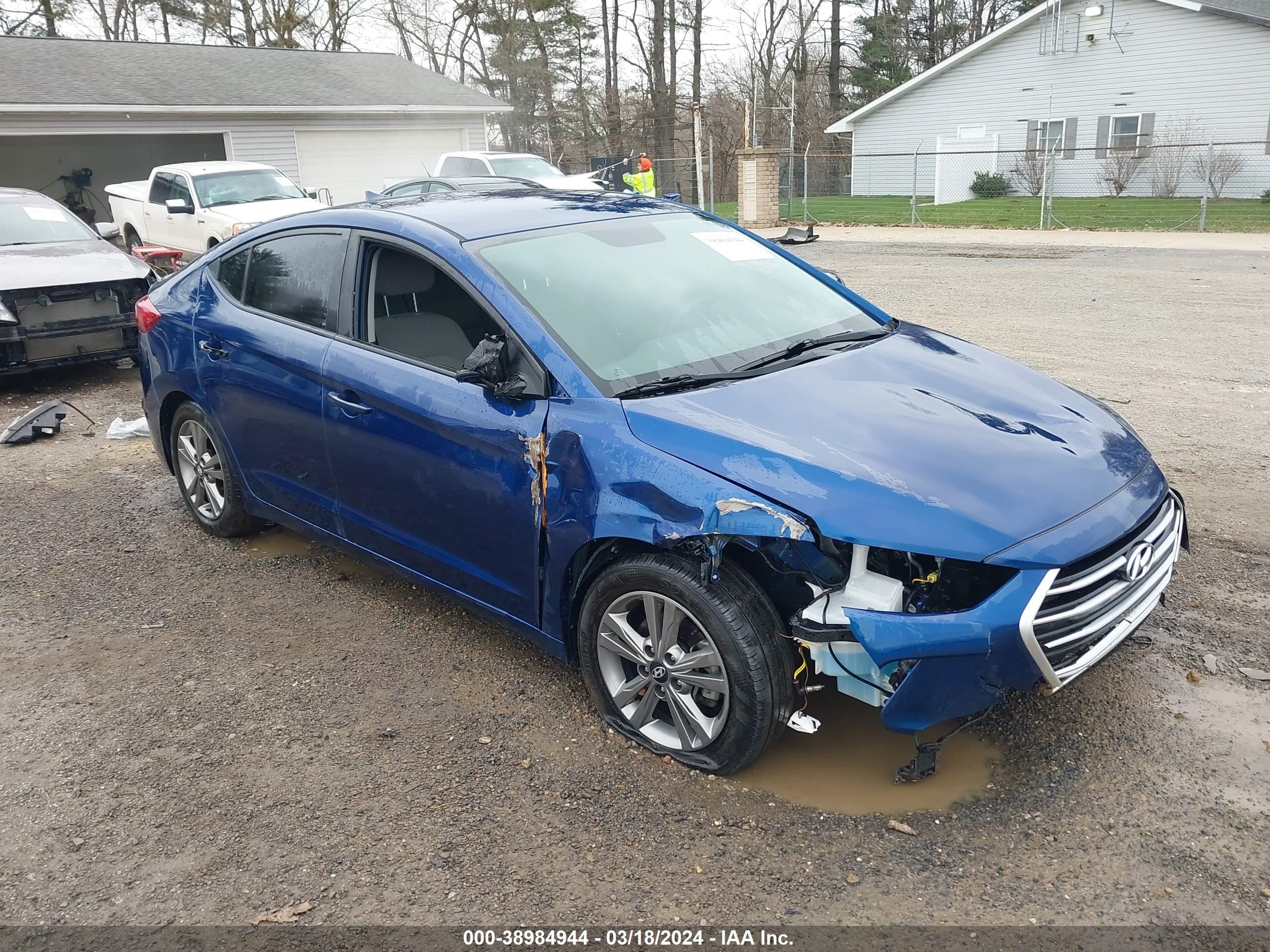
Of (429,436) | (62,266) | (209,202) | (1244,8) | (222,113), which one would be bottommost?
(429,436)

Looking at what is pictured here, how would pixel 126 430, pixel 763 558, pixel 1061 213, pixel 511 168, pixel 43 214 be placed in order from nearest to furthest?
pixel 763 558, pixel 126 430, pixel 43 214, pixel 511 168, pixel 1061 213

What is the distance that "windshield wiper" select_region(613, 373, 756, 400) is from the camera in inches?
129

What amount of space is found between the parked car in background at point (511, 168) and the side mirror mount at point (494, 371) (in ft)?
46.5

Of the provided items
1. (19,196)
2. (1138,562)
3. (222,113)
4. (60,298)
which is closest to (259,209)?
(19,196)

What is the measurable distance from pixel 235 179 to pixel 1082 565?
1517cm

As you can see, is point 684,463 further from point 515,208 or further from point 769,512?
point 515,208

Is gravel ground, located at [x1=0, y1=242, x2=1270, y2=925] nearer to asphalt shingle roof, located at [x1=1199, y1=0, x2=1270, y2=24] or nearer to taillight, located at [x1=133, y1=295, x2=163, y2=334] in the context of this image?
taillight, located at [x1=133, y1=295, x2=163, y2=334]

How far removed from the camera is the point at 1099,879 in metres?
2.66

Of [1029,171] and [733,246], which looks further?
[1029,171]

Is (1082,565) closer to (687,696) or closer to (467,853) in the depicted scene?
(687,696)

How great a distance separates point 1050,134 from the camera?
30797 millimetres

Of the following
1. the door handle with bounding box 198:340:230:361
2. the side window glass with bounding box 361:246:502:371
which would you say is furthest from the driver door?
the door handle with bounding box 198:340:230:361

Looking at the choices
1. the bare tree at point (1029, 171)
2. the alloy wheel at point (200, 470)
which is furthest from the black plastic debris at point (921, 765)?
the bare tree at point (1029, 171)

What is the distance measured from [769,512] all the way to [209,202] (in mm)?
14318
